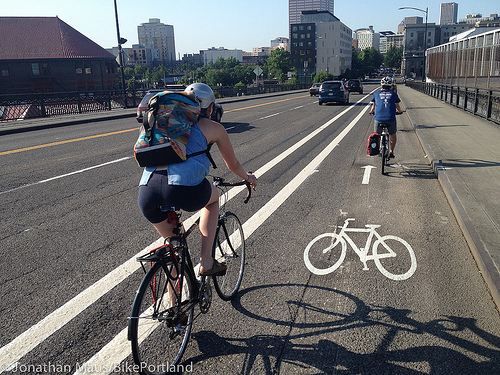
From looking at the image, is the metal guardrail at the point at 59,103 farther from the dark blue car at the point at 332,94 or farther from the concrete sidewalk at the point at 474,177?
the concrete sidewalk at the point at 474,177

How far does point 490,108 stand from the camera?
57.5ft

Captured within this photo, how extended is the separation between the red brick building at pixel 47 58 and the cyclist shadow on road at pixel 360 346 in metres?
69.6

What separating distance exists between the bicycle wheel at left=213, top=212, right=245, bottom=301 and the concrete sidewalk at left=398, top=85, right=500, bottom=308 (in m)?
2.35

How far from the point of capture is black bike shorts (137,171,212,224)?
9.93ft

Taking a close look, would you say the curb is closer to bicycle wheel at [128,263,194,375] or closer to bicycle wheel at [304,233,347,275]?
bicycle wheel at [304,233,347,275]

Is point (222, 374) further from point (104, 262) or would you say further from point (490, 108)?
point (490, 108)

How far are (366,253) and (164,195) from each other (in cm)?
299

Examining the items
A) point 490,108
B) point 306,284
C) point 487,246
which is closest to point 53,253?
point 306,284

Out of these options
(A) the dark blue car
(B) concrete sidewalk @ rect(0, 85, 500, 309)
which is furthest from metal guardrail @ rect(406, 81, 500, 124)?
(A) the dark blue car

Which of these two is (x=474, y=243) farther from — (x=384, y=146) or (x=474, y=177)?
(x=384, y=146)

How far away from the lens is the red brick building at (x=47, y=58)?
64.5m

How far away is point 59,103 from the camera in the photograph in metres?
26.1

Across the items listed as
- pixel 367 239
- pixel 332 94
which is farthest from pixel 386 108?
pixel 332 94

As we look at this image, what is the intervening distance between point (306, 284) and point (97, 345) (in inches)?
79.1
